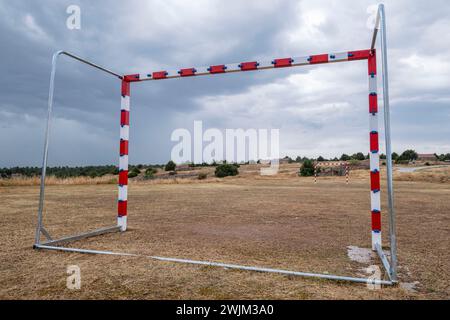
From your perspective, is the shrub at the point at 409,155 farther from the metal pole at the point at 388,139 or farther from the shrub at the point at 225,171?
the metal pole at the point at 388,139

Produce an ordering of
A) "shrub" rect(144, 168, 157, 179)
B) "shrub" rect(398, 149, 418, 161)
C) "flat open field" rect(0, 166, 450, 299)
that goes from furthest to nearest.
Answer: "shrub" rect(398, 149, 418, 161)
"shrub" rect(144, 168, 157, 179)
"flat open field" rect(0, 166, 450, 299)

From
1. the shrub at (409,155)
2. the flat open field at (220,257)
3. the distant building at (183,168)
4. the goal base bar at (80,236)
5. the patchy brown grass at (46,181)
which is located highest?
the shrub at (409,155)

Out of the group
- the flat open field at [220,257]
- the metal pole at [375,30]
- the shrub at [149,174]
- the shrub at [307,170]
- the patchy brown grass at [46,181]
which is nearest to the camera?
the flat open field at [220,257]

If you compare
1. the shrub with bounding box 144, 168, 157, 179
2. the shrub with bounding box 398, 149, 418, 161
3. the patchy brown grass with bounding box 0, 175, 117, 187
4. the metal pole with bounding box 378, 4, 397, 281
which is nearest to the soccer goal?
the metal pole with bounding box 378, 4, 397, 281

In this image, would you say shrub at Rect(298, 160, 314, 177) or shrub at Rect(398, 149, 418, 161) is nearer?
shrub at Rect(298, 160, 314, 177)

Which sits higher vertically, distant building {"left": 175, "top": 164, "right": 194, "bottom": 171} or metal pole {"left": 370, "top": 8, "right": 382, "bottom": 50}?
metal pole {"left": 370, "top": 8, "right": 382, "bottom": 50}

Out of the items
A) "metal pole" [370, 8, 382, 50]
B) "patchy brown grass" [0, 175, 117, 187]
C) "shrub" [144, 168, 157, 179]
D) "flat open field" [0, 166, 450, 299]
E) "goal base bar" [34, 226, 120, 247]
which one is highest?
"metal pole" [370, 8, 382, 50]

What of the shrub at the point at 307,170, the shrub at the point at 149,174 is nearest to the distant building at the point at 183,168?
the shrub at the point at 149,174

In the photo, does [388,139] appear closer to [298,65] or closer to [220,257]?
[298,65]

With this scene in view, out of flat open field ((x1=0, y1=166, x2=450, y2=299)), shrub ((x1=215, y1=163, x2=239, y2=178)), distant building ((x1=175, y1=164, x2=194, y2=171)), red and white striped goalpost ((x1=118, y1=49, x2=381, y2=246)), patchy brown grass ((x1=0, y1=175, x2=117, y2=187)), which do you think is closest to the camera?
flat open field ((x1=0, y1=166, x2=450, y2=299))

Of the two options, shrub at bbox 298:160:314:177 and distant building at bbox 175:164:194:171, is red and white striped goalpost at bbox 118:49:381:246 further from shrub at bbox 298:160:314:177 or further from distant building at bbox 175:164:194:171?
distant building at bbox 175:164:194:171

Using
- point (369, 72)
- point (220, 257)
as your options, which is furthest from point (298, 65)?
point (220, 257)

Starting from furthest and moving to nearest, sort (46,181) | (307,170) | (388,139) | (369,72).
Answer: (307,170) < (46,181) < (369,72) < (388,139)
